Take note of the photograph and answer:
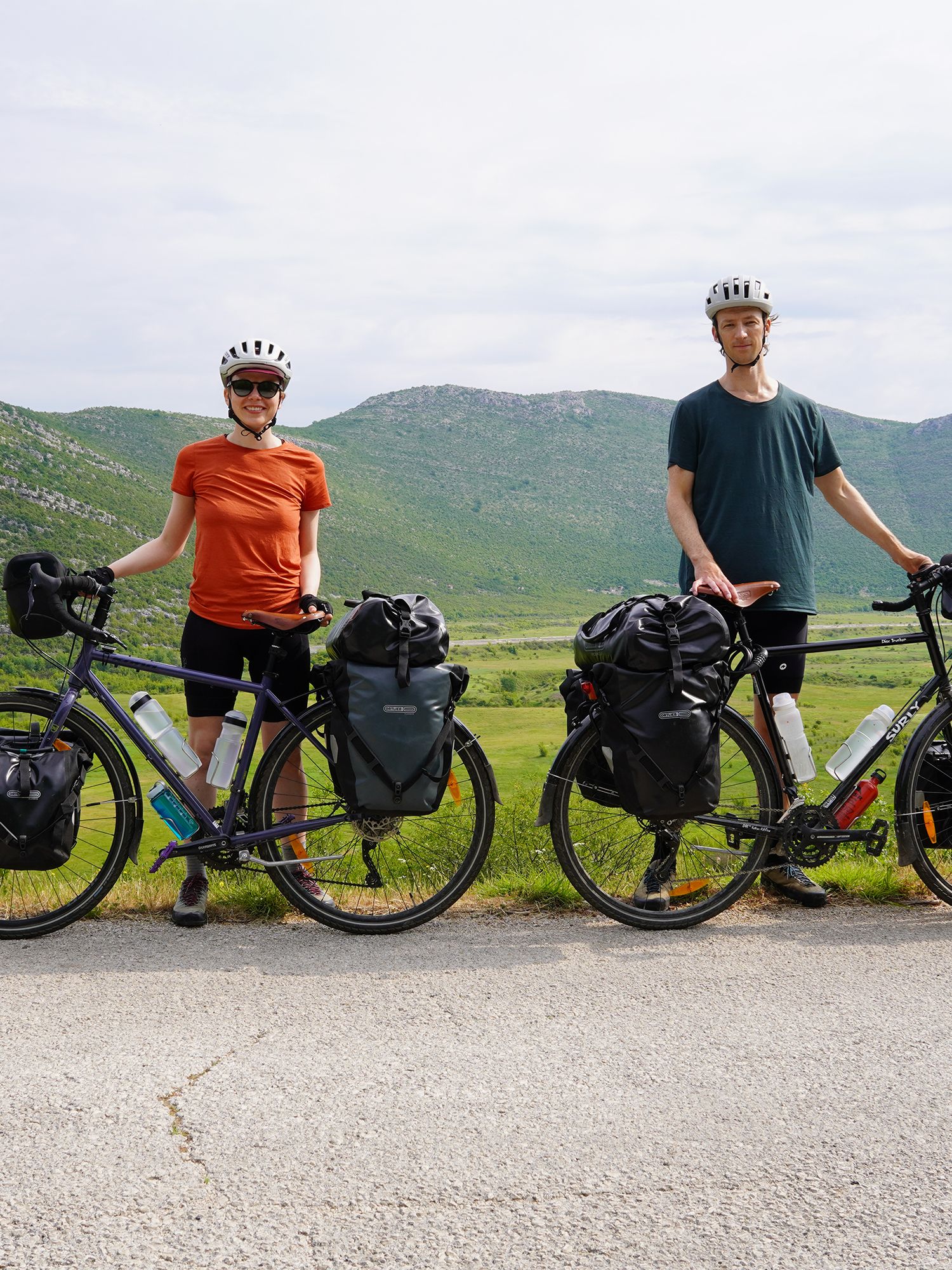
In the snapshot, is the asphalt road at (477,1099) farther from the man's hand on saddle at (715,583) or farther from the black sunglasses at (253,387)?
the black sunglasses at (253,387)

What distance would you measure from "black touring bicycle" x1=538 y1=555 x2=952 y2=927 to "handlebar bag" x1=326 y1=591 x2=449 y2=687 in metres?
0.70

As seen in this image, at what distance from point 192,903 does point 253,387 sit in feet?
7.08

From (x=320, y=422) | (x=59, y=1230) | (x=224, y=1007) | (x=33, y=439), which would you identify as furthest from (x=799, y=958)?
(x=320, y=422)

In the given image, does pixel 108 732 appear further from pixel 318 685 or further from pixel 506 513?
pixel 506 513

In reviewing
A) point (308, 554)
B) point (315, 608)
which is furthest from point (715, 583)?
point (308, 554)

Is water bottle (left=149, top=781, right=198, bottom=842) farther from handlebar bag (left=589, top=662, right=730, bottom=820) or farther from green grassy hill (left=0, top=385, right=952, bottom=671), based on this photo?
green grassy hill (left=0, top=385, right=952, bottom=671)

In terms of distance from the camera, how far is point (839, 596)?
115875 mm

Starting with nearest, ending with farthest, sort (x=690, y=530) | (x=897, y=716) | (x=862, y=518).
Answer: (x=897, y=716)
(x=690, y=530)
(x=862, y=518)

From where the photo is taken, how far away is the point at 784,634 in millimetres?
4914

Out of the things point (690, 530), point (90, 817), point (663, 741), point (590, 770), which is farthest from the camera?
point (690, 530)

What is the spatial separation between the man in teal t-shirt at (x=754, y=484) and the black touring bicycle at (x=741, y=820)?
0.19 metres

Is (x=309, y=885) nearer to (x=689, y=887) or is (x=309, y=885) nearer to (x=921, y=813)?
(x=689, y=887)

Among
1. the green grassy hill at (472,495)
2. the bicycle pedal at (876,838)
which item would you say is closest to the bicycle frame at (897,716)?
the bicycle pedal at (876,838)

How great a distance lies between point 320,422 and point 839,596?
92.6 meters
